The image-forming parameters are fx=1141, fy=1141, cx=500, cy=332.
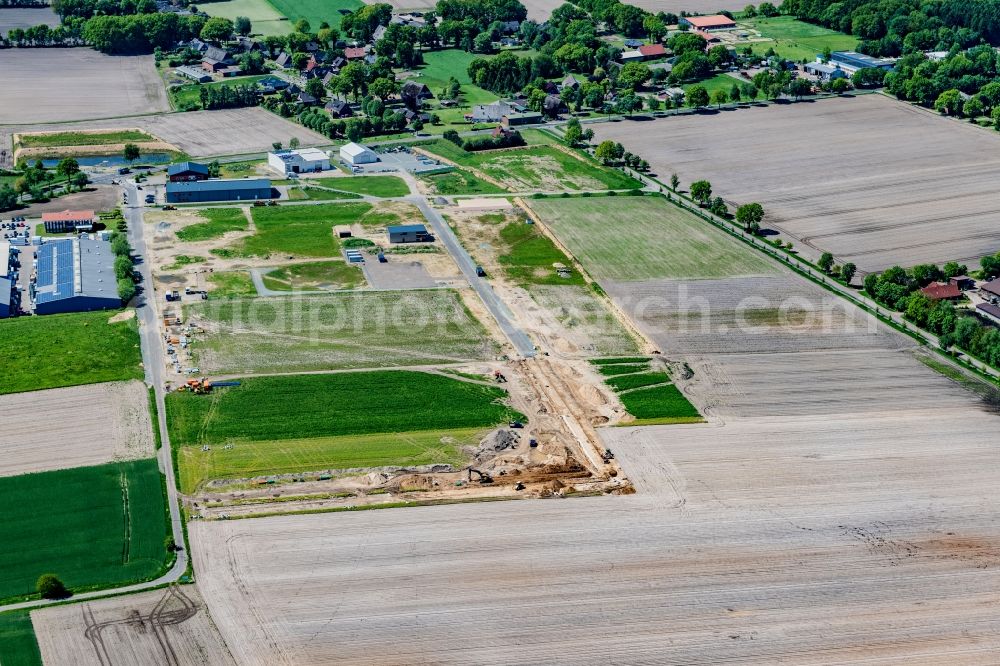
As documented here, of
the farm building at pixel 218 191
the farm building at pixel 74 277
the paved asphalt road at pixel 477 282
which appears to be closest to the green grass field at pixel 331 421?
the paved asphalt road at pixel 477 282

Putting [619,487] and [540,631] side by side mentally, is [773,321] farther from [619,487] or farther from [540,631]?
[540,631]

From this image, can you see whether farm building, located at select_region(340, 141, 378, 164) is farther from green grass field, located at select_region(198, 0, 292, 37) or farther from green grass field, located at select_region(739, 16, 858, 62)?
green grass field, located at select_region(739, 16, 858, 62)

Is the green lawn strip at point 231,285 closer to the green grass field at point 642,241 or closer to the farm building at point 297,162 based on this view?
the farm building at point 297,162

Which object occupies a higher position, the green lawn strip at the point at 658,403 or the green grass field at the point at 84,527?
the green lawn strip at the point at 658,403

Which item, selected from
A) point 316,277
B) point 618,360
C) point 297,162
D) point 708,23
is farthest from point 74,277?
point 708,23

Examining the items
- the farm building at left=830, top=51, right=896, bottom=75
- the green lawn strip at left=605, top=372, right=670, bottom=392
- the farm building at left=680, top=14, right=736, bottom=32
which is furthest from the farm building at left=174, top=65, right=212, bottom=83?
the green lawn strip at left=605, top=372, right=670, bottom=392

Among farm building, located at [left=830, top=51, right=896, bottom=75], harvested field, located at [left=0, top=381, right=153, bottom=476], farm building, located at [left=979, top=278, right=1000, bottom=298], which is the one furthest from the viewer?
farm building, located at [left=830, top=51, right=896, bottom=75]

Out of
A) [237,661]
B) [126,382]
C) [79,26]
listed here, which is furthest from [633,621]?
[79,26]
